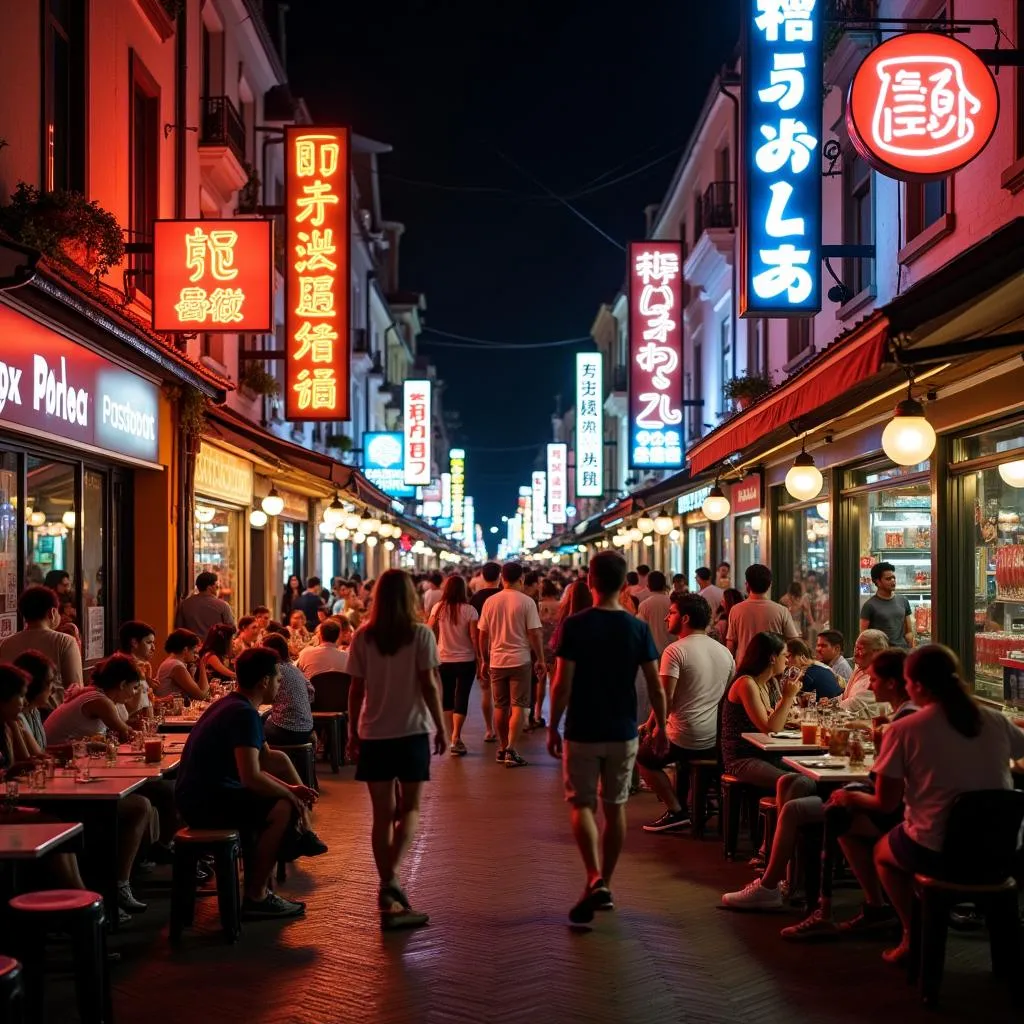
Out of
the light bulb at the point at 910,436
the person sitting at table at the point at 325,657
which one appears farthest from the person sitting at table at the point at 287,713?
the light bulb at the point at 910,436

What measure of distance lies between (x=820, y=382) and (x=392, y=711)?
13.5ft

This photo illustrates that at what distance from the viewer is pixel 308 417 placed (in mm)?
18672

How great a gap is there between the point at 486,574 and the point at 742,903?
9.00 m

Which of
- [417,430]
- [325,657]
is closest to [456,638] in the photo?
[325,657]

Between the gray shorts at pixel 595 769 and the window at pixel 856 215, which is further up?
the window at pixel 856 215

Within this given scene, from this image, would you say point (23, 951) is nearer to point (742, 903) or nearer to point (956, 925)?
point (742, 903)

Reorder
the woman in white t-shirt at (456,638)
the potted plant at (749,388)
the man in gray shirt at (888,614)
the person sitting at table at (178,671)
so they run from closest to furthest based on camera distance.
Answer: the person sitting at table at (178,671)
the man in gray shirt at (888,614)
the woman in white t-shirt at (456,638)
the potted plant at (749,388)

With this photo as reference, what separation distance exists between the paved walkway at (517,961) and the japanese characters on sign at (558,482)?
52854 mm

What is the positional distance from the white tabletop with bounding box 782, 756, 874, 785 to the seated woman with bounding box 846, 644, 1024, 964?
0.94 meters

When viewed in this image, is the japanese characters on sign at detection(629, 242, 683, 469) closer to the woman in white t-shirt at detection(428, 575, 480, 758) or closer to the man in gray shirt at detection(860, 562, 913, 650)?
the woman in white t-shirt at detection(428, 575, 480, 758)

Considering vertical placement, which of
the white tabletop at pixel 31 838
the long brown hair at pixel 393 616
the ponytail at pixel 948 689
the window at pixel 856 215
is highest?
the window at pixel 856 215

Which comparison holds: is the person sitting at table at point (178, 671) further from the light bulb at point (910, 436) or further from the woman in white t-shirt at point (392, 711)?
the light bulb at point (910, 436)

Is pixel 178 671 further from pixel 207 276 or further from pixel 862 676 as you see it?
pixel 862 676

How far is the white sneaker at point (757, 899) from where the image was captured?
23.8 ft
